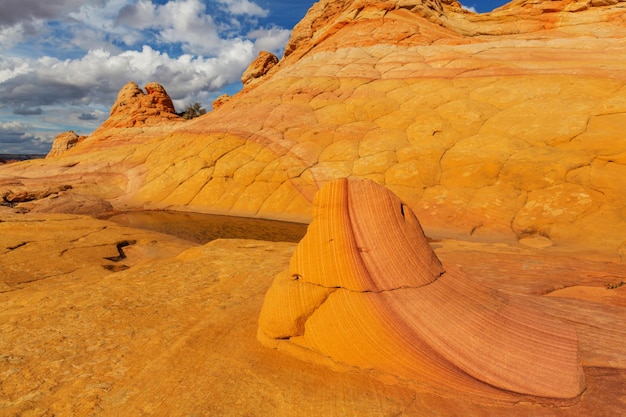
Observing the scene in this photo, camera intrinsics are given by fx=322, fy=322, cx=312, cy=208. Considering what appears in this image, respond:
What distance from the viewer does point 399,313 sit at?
266 centimetres

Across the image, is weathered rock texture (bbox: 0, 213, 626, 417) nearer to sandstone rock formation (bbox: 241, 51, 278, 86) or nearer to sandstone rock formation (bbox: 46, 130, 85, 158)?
sandstone rock formation (bbox: 241, 51, 278, 86)

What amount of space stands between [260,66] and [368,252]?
29985 millimetres

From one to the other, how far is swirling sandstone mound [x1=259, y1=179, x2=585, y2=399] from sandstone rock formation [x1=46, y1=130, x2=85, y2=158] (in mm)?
35454

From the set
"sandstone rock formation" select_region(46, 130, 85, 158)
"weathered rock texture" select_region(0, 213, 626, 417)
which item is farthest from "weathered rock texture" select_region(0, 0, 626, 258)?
"sandstone rock formation" select_region(46, 130, 85, 158)

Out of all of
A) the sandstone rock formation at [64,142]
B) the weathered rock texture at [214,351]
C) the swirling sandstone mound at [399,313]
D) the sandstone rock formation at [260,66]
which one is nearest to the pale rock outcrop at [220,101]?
the sandstone rock formation at [260,66]

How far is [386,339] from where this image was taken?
8.45 feet

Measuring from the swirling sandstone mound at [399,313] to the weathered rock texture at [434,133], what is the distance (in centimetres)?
457

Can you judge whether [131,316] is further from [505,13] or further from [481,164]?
[505,13]

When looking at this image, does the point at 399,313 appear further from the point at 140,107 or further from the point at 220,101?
the point at 220,101

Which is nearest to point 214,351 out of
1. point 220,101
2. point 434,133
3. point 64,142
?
point 434,133

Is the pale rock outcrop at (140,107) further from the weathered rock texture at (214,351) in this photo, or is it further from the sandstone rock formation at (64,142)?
the weathered rock texture at (214,351)

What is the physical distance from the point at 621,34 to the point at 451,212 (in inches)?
521

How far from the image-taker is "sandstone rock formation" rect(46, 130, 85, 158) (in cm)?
3017

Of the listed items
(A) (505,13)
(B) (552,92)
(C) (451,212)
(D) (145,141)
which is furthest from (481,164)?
(D) (145,141)
